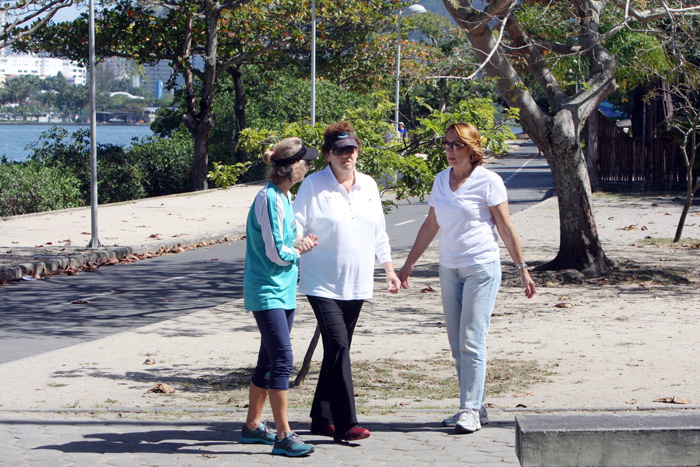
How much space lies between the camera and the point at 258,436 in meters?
5.30

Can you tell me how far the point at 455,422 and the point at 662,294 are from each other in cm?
613

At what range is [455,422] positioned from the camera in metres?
5.53

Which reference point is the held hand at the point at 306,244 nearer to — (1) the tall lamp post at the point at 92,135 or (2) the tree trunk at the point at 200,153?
(1) the tall lamp post at the point at 92,135

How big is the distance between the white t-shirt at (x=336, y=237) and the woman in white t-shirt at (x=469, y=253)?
0.53 metres

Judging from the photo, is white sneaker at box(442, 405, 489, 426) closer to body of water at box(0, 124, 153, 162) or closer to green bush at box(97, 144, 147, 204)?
body of water at box(0, 124, 153, 162)

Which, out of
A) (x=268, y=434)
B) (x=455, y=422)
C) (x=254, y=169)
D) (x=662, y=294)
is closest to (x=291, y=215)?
(x=268, y=434)

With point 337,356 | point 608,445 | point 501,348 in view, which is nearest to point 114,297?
point 501,348

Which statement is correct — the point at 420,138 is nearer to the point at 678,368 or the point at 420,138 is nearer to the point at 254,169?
the point at 678,368

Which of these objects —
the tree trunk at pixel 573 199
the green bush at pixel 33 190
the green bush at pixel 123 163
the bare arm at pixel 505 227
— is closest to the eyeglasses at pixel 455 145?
the bare arm at pixel 505 227

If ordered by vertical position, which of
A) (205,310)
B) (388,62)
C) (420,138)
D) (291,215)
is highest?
(388,62)

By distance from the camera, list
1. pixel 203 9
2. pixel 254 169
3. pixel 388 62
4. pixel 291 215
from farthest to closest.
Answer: pixel 254 169 < pixel 388 62 < pixel 203 9 < pixel 291 215

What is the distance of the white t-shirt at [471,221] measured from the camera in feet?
18.2

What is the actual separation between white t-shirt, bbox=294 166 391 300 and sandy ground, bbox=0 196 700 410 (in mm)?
1359

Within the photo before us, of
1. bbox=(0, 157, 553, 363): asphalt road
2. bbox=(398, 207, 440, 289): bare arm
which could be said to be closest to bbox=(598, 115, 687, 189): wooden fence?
bbox=(0, 157, 553, 363): asphalt road
